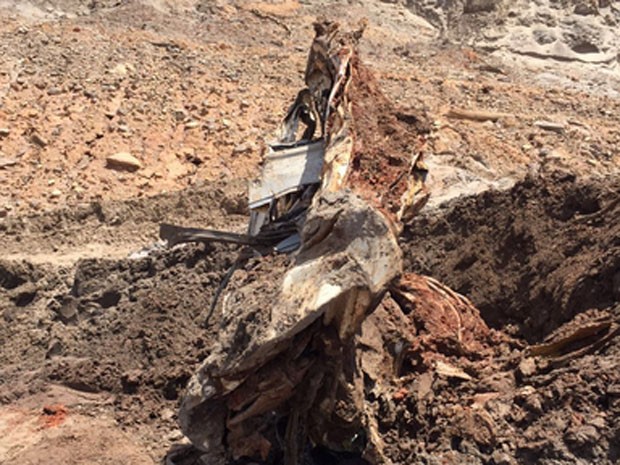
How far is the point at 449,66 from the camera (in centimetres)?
1708

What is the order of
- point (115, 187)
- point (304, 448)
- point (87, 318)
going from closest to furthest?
point (304, 448) < point (87, 318) < point (115, 187)

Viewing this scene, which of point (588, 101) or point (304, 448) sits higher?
point (304, 448)

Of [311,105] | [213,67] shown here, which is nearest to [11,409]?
[311,105]

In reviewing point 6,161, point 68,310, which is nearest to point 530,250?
point 68,310

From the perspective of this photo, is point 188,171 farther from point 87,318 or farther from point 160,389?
point 160,389

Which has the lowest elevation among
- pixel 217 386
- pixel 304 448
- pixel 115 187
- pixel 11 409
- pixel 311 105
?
pixel 115 187

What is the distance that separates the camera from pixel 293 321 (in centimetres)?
503

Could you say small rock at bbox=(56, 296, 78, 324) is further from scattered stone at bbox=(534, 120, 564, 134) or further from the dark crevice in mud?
scattered stone at bbox=(534, 120, 564, 134)

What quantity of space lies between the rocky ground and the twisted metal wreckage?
37 cm

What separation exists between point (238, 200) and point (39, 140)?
3032 mm

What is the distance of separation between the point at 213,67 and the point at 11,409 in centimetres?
880

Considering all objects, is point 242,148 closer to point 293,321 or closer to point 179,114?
point 179,114

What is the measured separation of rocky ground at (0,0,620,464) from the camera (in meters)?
5.69

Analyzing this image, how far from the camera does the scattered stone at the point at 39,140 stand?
1291 centimetres
